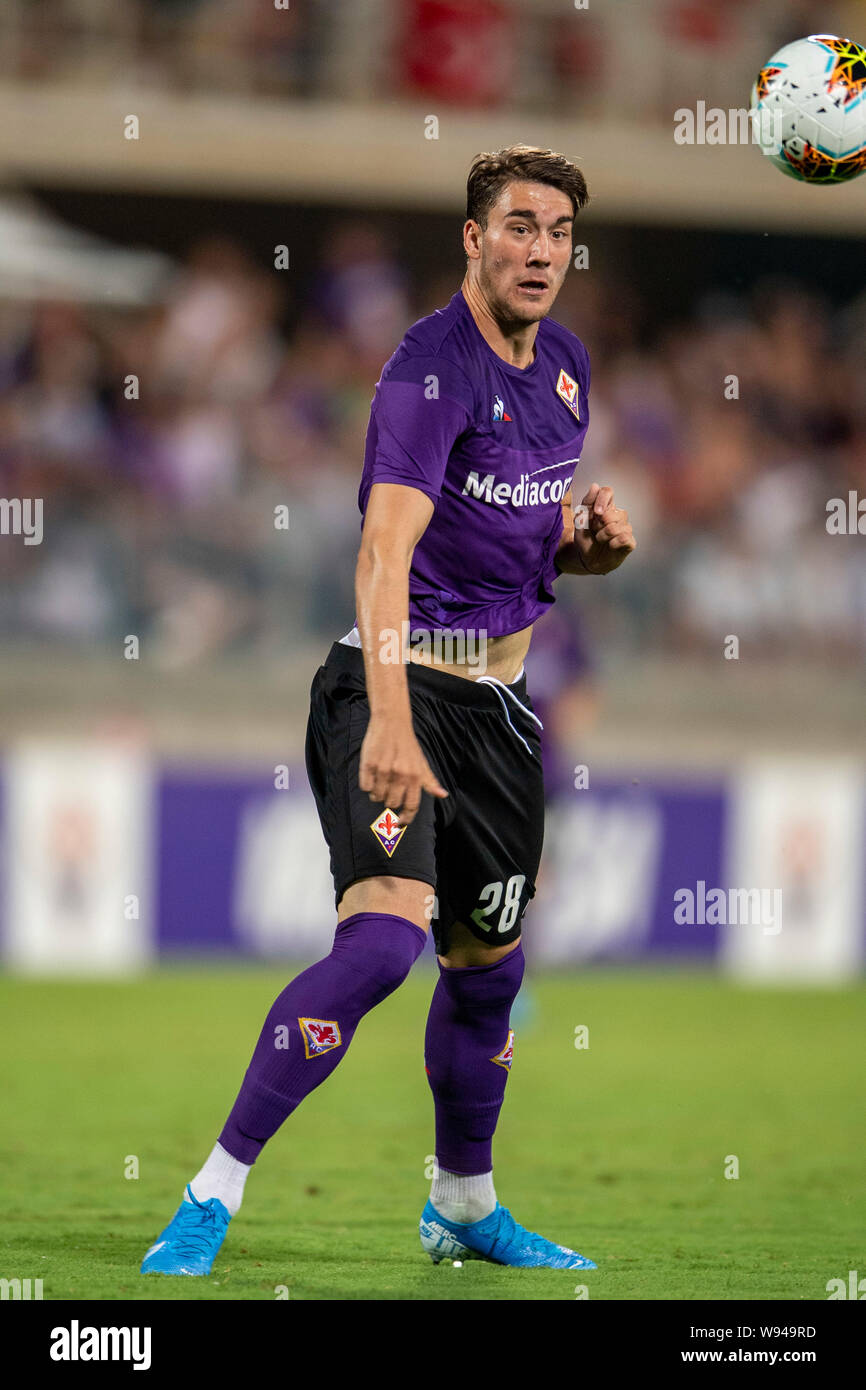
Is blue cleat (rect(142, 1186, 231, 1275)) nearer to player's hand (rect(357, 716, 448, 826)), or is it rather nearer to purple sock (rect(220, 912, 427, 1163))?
purple sock (rect(220, 912, 427, 1163))

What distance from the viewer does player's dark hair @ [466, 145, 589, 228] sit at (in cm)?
451

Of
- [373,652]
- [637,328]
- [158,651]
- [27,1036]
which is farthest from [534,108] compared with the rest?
[373,652]

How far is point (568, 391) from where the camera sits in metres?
4.79

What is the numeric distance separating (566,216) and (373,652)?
1.20 meters

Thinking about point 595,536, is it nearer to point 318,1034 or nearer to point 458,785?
point 458,785

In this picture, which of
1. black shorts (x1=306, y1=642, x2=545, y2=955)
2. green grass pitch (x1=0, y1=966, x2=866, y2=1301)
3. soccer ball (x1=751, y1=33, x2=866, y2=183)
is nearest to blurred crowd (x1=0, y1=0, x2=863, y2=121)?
green grass pitch (x1=0, y1=966, x2=866, y2=1301)

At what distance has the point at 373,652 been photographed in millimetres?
4137

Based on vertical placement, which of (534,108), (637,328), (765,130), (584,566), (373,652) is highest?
(534,108)

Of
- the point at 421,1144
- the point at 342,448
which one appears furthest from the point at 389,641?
the point at 342,448

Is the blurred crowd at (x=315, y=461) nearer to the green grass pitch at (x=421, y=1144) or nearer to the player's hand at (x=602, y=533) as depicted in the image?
the green grass pitch at (x=421, y=1144)

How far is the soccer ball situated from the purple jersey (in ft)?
3.25

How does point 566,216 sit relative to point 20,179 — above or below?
below

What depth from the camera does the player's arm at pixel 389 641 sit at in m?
4.06

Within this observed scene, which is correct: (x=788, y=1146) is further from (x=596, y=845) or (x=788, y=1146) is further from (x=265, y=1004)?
(x=596, y=845)
